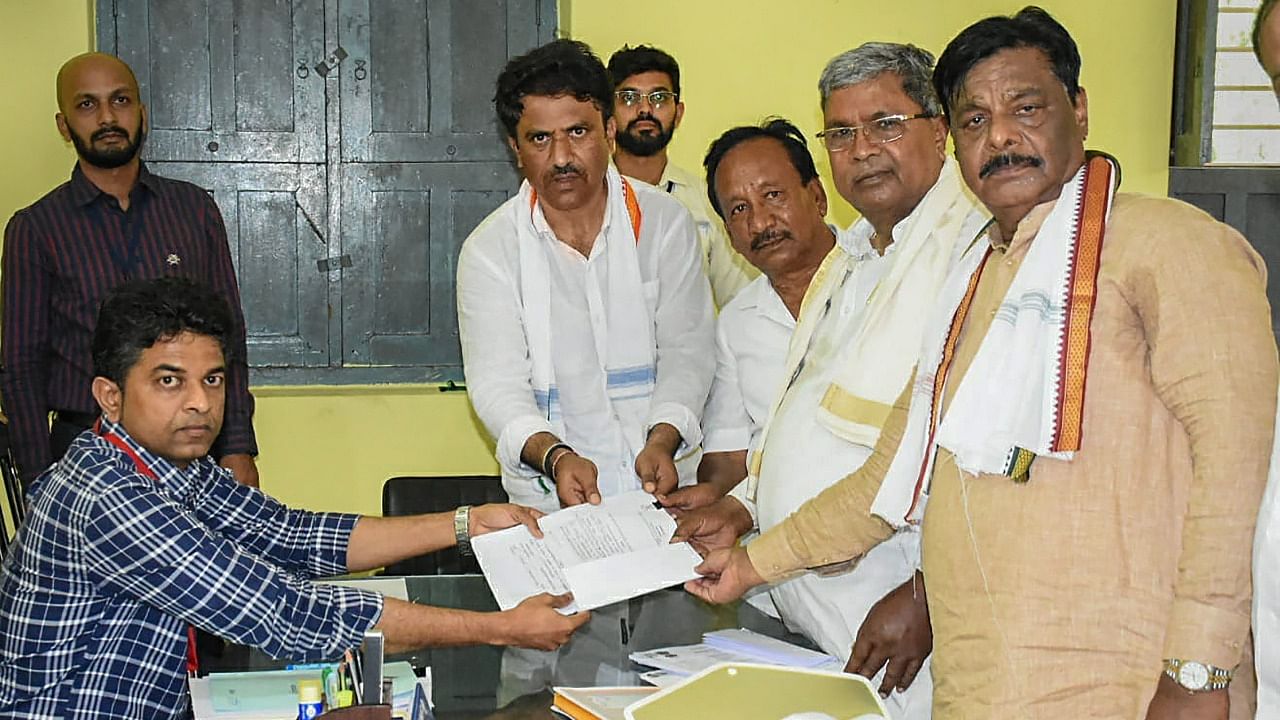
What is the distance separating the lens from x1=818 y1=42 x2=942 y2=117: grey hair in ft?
8.63

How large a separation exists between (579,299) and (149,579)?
1.43 meters

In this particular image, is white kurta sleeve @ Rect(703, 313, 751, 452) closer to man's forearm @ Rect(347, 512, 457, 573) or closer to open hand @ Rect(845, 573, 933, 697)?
man's forearm @ Rect(347, 512, 457, 573)

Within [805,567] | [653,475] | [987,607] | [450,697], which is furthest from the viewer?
[653,475]

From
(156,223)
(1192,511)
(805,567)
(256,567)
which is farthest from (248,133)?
(1192,511)

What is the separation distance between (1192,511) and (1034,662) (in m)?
0.31

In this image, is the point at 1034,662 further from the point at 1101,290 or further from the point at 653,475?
the point at 653,475

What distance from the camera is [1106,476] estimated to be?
1.71 meters

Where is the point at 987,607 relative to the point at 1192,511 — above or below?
below

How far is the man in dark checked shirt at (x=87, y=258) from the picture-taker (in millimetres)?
3879

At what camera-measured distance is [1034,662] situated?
1766 millimetres

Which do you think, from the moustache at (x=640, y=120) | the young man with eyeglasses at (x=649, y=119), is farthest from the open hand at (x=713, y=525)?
the moustache at (x=640, y=120)

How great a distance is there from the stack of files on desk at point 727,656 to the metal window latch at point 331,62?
10.8ft

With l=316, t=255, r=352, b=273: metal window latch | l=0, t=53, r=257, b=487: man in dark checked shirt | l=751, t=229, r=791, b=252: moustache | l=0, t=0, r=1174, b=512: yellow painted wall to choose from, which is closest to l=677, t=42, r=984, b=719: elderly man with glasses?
l=751, t=229, r=791, b=252: moustache

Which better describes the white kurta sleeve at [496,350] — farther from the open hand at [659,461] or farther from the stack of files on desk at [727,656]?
the stack of files on desk at [727,656]
